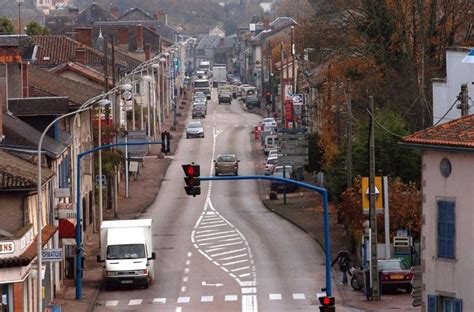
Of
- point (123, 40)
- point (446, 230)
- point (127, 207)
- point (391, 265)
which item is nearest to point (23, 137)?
point (391, 265)

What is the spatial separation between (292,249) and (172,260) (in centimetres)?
540

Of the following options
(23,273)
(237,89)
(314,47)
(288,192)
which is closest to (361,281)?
(23,273)

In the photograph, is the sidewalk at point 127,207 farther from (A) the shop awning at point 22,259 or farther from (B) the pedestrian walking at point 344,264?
(B) the pedestrian walking at point 344,264

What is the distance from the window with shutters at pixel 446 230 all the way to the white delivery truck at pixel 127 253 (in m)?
18.5

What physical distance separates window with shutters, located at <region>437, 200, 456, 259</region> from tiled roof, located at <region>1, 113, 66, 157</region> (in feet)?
57.0

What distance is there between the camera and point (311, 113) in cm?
11131

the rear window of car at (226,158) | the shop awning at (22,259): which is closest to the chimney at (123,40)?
the rear window of car at (226,158)

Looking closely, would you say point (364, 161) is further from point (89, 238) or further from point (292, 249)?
point (89, 238)

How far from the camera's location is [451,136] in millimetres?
41469

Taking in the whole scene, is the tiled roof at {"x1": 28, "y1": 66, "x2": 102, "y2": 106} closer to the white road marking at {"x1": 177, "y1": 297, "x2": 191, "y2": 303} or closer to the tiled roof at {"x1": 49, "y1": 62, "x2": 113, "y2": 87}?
the white road marking at {"x1": 177, "y1": 297, "x2": 191, "y2": 303}

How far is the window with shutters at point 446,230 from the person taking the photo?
41000mm

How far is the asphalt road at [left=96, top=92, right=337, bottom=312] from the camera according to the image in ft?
178

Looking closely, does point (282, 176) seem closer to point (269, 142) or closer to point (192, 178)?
point (269, 142)

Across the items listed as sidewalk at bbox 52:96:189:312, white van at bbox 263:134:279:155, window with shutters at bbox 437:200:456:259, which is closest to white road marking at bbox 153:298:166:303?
sidewalk at bbox 52:96:189:312
